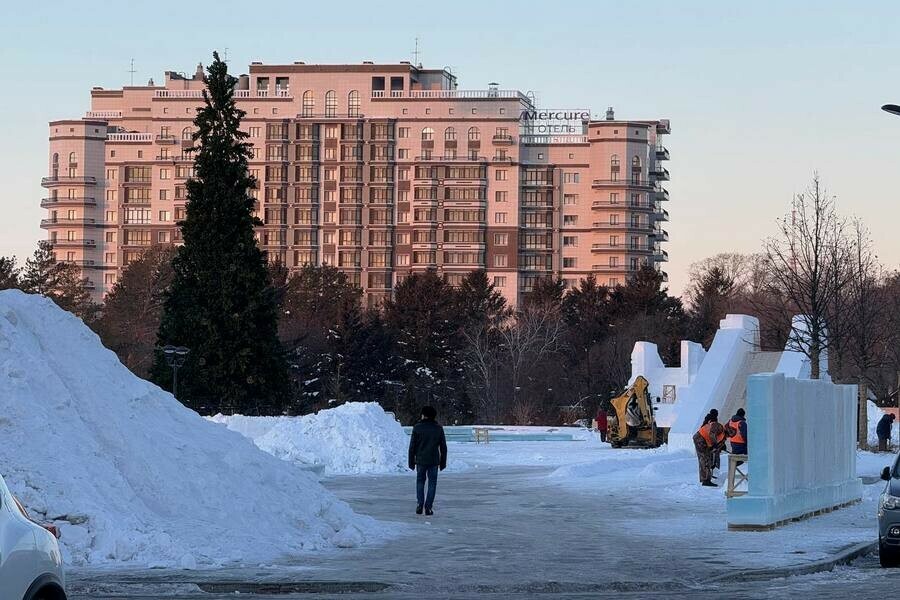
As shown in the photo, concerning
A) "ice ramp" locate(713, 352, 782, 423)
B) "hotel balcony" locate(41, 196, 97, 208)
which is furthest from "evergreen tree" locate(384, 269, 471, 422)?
"hotel balcony" locate(41, 196, 97, 208)

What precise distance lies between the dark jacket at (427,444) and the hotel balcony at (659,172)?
154555mm

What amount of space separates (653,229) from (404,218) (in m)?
27.1

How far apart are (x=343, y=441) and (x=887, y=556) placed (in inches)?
1004

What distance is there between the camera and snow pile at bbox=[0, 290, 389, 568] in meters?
17.6

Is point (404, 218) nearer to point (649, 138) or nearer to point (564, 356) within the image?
point (649, 138)

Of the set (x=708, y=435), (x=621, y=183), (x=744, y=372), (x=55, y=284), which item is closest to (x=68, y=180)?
(x=621, y=183)

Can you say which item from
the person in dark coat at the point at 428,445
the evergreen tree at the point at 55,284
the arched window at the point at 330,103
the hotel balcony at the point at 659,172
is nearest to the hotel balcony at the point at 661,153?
the hotel balcony at the point at 659,172

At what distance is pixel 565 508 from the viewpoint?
90.7 feet

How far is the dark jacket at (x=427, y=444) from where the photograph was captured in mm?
24578

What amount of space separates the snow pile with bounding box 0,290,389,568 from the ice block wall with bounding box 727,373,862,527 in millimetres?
5474

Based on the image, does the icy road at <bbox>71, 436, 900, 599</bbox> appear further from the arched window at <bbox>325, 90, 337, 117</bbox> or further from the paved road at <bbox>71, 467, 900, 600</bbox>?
the arched window at <bbox>325, 90, 337, 117</bbox>

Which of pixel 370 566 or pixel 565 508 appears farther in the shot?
pixel 565 508

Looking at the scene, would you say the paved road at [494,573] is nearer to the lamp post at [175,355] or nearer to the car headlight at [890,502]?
the car headlight at [890,502]

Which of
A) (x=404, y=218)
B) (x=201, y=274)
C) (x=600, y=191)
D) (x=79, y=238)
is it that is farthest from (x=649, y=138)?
(x=201, y=274)
